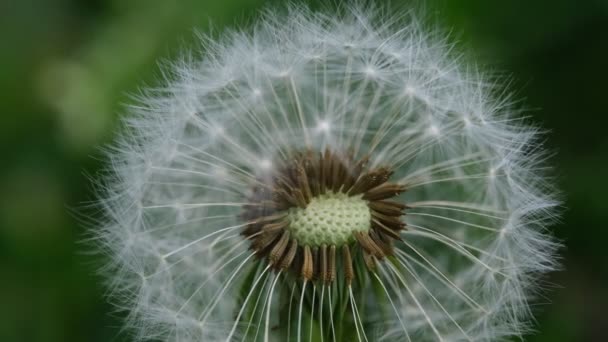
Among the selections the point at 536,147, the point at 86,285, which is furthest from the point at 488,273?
the point at 86,285

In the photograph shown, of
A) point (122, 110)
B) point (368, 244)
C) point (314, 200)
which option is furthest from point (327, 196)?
point (122, 110)

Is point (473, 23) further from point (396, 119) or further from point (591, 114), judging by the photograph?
point (396, 119)

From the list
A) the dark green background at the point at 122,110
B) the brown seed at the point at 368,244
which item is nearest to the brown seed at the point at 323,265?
the brown seed at the point at 368,244

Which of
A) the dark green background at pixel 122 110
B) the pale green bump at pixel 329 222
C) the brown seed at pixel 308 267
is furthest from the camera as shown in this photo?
the dark green background at pixel 122 110

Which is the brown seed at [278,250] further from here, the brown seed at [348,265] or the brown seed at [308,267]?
the brown seed at [348,265]

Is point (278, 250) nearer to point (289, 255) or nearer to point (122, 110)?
point (289, 255)

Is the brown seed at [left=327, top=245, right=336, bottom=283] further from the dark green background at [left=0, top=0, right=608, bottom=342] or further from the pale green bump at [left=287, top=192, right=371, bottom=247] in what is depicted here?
the dark green background at [left=0, top=0, right=608, bottom=342]

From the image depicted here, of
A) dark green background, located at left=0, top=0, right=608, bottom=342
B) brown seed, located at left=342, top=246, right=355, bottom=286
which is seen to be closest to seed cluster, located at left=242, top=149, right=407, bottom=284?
brown seed, located at left=342, top=246, right=355, bottom=286
